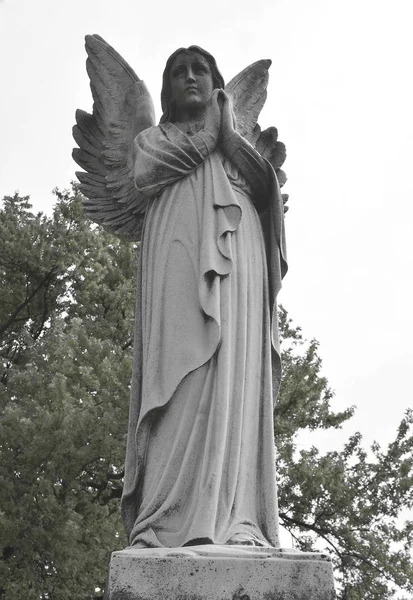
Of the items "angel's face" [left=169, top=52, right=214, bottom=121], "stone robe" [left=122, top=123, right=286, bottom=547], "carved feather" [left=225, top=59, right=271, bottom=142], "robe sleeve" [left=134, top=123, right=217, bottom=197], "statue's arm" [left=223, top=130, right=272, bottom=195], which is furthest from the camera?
"carved feather" [left=225, top=59, right=271, bottom=142]

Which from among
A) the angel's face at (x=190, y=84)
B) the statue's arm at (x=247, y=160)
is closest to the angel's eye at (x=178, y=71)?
the angel's face at (x=190, y=84)

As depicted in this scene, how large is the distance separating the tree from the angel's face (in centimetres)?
631

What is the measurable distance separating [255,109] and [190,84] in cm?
70

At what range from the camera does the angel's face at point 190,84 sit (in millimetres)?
6078

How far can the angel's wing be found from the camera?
6.16 m

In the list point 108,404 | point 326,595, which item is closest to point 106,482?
point 108,404

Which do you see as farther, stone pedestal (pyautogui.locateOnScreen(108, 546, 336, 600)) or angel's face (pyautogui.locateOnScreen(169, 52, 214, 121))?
angel's face (pyautogui.locateOnScreen(169, 52, 214, 121))

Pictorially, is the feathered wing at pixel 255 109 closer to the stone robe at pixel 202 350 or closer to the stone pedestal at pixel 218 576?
the stone robe at pixel 202 350

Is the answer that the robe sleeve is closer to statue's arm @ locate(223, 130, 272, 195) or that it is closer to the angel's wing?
statue's arm @ locate(223, 130, 272, 195)

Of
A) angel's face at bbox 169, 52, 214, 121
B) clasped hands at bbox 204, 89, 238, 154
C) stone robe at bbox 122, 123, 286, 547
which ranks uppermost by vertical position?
angel's face at bbox 169, 52, 214, 121

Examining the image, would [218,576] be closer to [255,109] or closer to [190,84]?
[190,84]

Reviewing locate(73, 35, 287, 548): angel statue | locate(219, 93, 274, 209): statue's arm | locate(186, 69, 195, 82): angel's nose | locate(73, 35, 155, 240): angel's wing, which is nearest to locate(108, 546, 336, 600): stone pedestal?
locate(73, 35, 287, 548): angel statue

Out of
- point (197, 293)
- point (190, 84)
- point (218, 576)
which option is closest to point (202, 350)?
Result: point (197, 293)

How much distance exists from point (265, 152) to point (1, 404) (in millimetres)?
8733
